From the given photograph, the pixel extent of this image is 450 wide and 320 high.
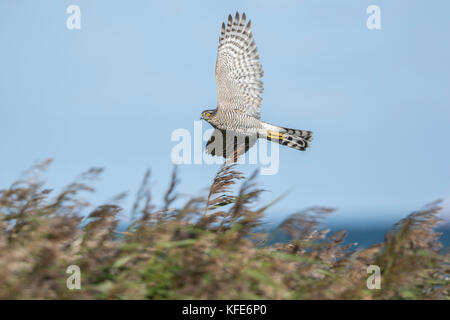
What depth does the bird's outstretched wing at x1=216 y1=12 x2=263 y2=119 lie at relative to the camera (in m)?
9.26

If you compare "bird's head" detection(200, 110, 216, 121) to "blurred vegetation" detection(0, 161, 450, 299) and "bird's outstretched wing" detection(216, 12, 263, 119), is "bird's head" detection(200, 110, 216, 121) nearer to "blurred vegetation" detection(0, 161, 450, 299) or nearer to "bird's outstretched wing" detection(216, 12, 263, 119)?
"bird's outstretched wing" detection(216, 12, 263, 119)

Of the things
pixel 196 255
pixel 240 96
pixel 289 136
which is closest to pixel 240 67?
pixel 240 96

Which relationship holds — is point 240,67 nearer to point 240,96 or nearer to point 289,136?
point 240,96

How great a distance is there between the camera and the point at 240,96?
939 centimetres

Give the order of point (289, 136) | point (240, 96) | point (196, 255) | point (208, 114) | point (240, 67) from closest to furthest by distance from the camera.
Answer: point (196, 255) < point (240, 67) < point (240, 96) < point (289, 136) < point (208, 114)

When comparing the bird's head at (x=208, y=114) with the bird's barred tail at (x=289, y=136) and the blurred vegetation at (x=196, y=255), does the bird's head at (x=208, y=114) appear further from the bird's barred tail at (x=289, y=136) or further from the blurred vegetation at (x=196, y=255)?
the blurred vegetation at (x=196, y=255)

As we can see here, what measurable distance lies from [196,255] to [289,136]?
657cm

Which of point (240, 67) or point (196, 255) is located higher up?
point (240, 67)

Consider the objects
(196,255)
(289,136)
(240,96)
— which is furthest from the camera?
(289,136)

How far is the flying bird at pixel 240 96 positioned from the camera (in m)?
9.26

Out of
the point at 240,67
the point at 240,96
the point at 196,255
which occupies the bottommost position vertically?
the point at 196,255

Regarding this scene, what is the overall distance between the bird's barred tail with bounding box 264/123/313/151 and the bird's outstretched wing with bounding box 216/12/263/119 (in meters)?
0.45
